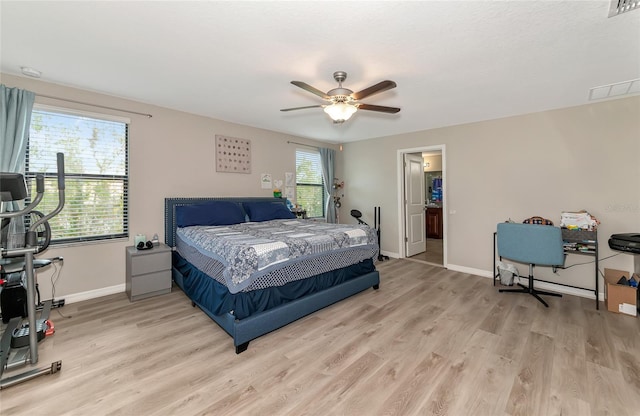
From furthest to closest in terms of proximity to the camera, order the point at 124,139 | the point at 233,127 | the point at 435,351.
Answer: the point at 233,127 → the point at 124,139 → the point at 435,351

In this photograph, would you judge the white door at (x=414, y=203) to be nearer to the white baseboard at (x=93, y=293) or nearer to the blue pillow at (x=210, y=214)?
the blue pillow at (x=210, y=214)

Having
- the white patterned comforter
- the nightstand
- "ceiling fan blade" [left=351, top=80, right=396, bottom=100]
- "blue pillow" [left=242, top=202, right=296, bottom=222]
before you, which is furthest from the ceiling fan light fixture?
the nightstand

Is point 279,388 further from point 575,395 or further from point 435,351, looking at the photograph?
point 575,395

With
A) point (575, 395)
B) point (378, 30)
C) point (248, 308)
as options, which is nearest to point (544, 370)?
point (575, 395)

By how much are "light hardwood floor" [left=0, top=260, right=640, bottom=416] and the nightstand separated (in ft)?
0.69

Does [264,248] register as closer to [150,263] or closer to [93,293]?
[150,263]

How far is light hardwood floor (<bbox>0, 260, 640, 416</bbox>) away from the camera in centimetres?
160

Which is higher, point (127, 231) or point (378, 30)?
point (378, 30)

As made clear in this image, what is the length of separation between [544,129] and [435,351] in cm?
349

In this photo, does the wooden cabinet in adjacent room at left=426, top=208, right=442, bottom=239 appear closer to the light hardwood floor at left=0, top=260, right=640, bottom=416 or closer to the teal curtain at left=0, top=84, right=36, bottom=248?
the light hardwood floor at left=0, top=260, right=640, bottom=416

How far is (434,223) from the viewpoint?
725 cm

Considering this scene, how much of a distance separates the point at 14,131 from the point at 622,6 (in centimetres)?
516

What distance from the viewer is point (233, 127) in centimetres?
443

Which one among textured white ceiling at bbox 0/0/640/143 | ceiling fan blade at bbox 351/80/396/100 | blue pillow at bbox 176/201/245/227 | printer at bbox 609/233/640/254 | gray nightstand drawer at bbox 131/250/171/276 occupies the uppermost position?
textured white ceiling at bbox 0/0/640/143
